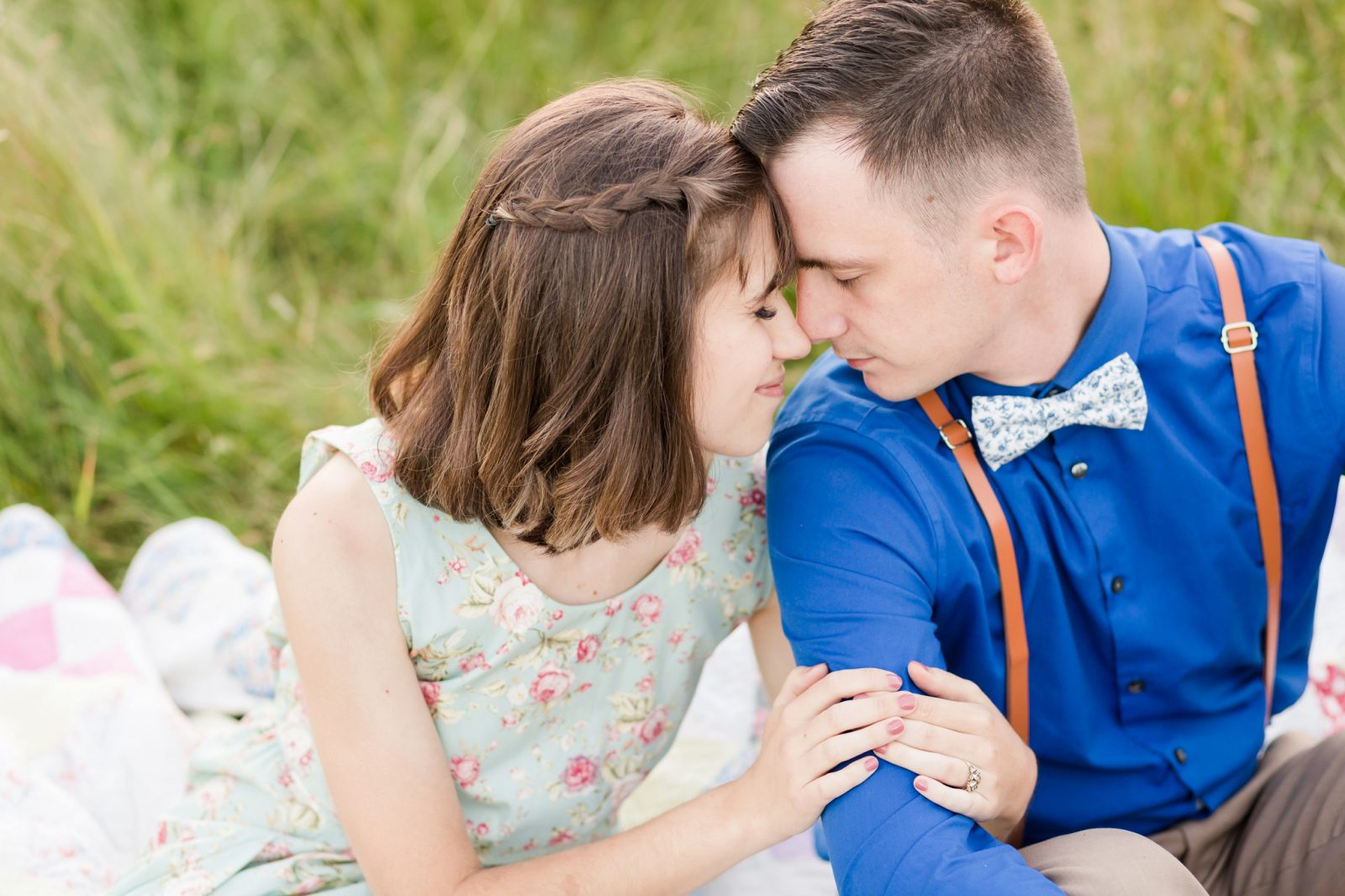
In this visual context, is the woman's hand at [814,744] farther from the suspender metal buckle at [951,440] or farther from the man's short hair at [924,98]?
the man's short hair at [924,98]

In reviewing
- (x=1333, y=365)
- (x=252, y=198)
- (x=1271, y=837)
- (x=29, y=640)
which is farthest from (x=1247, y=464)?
(x=252, y=198)

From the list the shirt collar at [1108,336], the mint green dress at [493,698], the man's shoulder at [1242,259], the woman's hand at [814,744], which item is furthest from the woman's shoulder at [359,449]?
the man's shoulder at [1242,259]

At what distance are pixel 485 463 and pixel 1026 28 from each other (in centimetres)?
110

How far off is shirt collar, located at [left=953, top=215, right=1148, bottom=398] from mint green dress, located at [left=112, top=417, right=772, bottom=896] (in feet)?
1.68

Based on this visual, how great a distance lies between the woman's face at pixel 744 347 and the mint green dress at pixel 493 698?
1.00ft

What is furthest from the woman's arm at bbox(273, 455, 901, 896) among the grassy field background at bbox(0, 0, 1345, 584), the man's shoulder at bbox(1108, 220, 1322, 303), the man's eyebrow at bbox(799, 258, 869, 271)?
the grassy field background at bbox(0, 0, 1345, 584)

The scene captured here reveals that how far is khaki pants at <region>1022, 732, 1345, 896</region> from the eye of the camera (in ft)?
6.76

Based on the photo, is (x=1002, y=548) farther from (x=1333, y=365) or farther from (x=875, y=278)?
(x=1333, y=365)

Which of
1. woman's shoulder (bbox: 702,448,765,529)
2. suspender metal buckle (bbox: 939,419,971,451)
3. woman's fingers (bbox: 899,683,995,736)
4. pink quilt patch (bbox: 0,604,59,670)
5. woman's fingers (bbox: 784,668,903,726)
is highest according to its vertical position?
suspender metal buckle (bbox: 939,419,971,451)

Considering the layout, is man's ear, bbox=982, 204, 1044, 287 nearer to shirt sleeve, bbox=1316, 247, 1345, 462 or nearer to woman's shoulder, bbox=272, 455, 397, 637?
shirt sleeve, bbox=1316, 247, 1345, 462

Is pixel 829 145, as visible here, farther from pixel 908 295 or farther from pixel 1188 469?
pixel 1188 469

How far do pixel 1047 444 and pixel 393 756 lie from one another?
1.13m

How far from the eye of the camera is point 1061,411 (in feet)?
6.91

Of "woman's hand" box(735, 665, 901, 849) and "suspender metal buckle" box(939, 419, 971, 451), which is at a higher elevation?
"suspender metal buckle" box(939, 419, 971, 451)
